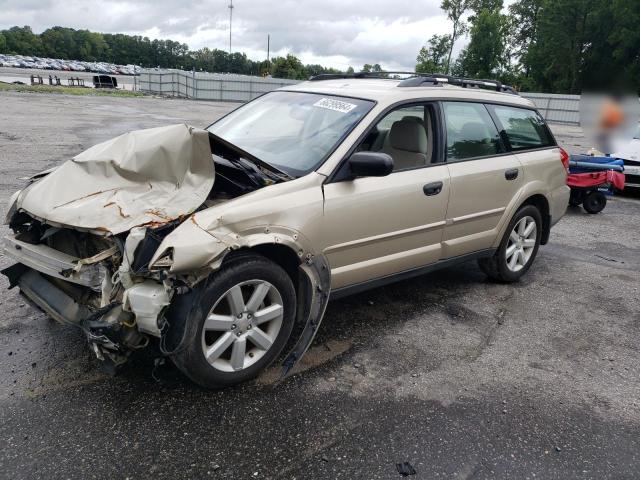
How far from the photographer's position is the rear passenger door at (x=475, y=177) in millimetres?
4125

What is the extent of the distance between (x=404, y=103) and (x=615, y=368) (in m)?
2.41

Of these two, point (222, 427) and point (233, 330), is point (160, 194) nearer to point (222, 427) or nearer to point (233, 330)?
point (233, 330)

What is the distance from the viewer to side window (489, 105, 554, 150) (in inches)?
186

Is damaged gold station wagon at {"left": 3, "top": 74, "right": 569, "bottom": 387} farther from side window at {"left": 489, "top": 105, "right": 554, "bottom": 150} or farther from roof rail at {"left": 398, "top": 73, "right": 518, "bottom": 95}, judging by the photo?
side window at {"left": 489, "top": 105, "right": 554, "bottom": 150}

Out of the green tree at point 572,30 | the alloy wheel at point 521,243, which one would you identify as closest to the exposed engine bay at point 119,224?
the alloy wheel at point 521,243

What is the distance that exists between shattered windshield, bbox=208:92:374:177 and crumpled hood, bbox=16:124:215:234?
61 centimetres

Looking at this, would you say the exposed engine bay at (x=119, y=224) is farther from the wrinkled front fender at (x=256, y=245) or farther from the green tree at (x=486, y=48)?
the green tree at (x=486, y=48)

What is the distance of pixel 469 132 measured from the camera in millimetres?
4340

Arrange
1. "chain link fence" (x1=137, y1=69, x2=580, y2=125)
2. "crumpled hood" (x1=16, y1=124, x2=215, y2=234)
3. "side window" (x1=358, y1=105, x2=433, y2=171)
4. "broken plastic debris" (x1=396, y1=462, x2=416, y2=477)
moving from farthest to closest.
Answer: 1. "chain link fence" (x1=137, y1=69, x2=580, y2=125)
2. "side window" (x1=358, y1=105, x2=433, y2=171)
3. "crumpled hood" (x1=16, y1=124, x2=215, y2=234)
4. "broken plastic debris" (x1=396, y1=462, x2=416, y2=477)

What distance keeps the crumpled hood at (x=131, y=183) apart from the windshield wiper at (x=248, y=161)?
0.42ft

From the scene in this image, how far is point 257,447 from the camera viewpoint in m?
2.57

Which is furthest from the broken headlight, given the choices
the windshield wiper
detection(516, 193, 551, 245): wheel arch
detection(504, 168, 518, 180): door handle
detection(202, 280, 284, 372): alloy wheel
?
detection(516, 193, 551, 245): wheel arch

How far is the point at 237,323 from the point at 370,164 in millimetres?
1270

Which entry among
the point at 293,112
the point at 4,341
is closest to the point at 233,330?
the point at 4,341
